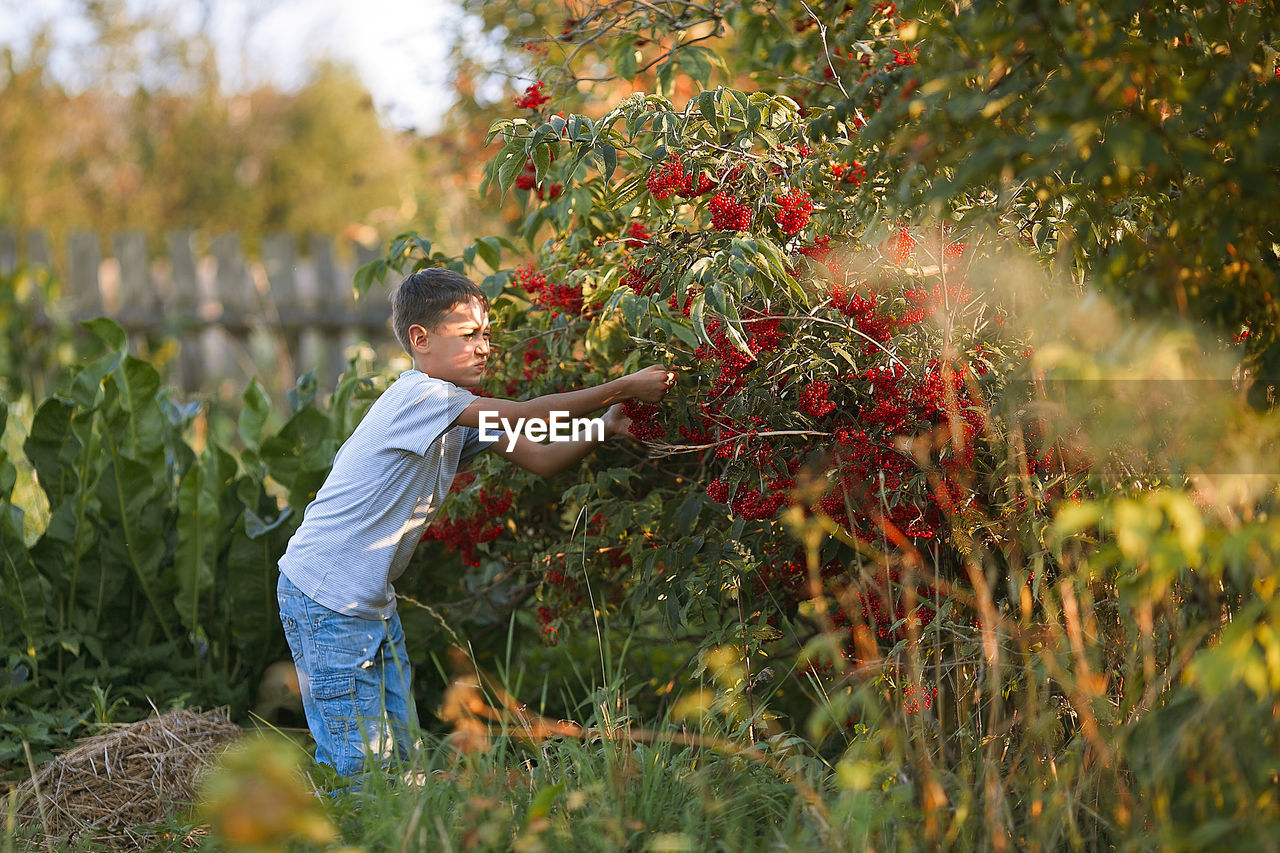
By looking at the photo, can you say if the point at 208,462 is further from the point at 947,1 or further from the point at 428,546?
the point at 947,1

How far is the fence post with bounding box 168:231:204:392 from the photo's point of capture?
8406mm

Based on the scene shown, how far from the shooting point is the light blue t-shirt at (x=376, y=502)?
2.73 metres

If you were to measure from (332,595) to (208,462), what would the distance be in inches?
39.4

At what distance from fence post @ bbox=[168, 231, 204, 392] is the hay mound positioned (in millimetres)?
5960

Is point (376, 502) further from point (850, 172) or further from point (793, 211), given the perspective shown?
point (850, 172)

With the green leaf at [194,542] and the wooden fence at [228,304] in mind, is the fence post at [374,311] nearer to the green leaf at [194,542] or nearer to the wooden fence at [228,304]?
the wooden fence at [228,304]

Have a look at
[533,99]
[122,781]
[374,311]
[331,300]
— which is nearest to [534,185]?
A: [533,99]

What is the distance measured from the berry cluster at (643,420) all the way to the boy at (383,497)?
59 millimetres

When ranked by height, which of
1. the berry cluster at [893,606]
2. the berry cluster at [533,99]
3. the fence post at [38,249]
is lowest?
the berry cluster at [893,606]

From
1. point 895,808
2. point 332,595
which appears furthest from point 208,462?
point 895,808

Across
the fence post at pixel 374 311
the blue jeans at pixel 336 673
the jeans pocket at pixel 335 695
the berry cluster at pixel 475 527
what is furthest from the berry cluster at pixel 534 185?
the fence post at pixel 374 311

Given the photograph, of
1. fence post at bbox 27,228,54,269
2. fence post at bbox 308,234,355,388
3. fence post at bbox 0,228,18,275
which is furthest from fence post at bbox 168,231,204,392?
fence post at bbox 0,228,18,275

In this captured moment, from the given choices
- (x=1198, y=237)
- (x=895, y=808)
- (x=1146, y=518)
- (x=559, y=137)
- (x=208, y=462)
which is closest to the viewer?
(x=1146, y=518)

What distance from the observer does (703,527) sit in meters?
2.87
